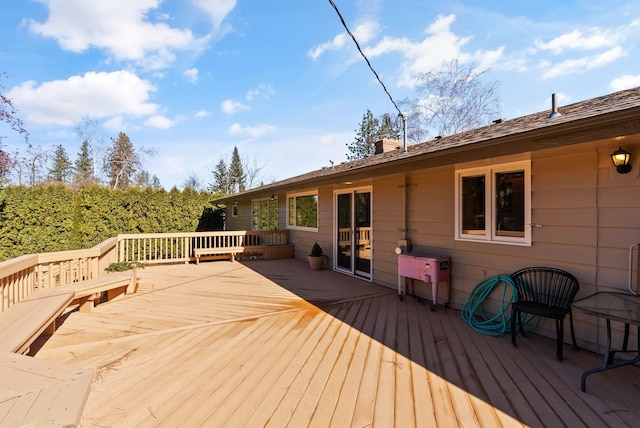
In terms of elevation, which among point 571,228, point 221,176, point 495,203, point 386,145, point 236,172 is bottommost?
point 571,228

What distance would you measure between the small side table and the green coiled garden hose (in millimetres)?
882

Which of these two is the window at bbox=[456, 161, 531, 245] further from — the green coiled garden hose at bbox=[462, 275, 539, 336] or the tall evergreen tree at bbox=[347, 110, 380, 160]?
the tall evergreen tree at bbox=[347, 110, 380, 160]

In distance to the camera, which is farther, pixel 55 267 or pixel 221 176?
pixel 221 176

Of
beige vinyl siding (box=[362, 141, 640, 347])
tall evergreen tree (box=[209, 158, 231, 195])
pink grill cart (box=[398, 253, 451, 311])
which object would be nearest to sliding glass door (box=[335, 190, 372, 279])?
pink grill cart (box=[398, 253, 451, 311])

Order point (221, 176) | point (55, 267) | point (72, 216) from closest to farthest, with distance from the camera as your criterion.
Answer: point (55, 267) < point (72, 216) < point (221, 176)

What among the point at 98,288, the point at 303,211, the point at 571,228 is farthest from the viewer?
the point at 303,211

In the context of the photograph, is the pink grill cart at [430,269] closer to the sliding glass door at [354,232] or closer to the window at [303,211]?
the sliding glass door at [354,232]

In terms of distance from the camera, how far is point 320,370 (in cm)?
245

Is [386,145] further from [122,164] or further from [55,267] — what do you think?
[122,164]

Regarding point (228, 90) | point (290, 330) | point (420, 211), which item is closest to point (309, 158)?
point (228, 90)

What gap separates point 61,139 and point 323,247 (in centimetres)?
2350

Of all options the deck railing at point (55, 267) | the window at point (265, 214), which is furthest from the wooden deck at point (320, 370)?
the window at point (265, 214)

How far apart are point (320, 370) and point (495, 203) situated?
2.92 metres

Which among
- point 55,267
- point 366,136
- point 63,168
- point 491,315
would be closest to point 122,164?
point 63,168
